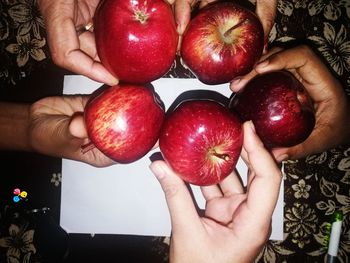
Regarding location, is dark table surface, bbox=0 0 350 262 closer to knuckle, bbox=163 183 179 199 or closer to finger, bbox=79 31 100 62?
finger, bbox=79 31 100 62

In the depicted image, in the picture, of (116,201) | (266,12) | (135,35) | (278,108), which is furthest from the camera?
(116,201)

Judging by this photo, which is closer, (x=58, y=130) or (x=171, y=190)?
(x=171, y=190)

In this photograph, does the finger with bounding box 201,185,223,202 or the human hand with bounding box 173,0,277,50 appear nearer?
the human hand with bounding box 173,0,277,50

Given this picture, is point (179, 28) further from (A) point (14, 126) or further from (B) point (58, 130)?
(A) point (14, 126)

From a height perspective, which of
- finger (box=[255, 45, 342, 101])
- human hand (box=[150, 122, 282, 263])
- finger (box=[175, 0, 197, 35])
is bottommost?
human hand (box=[150, 122, 282, 263])

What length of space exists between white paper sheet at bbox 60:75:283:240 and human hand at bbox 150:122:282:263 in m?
0.33

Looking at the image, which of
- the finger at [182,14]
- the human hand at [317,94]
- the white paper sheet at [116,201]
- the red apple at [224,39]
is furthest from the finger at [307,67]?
the white paper sheet at [116,201]

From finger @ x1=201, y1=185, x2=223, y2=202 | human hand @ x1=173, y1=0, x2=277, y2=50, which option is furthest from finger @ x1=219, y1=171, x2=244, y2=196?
human hand @ x1=173, y1=0, x2=277, y2=50

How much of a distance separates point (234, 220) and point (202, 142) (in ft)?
0.69

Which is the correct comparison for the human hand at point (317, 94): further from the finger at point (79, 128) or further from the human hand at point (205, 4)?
the finger at point (79, 128)

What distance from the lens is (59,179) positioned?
43.8 inches

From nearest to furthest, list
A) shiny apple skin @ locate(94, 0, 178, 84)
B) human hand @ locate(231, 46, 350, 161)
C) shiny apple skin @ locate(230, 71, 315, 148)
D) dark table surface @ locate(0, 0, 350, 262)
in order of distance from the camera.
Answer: shiny apple skin @ locate(94, 0, 178, 84), shiny apple skin @ locate(230, 71, 315, 148), human hand @ locate(231, 46, 350, 161), dark table surface @ locate(0, 0, 350, 262)

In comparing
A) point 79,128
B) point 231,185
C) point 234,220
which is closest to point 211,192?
point 231,185

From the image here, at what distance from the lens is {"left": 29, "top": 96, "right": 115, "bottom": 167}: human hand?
3.22 ft
